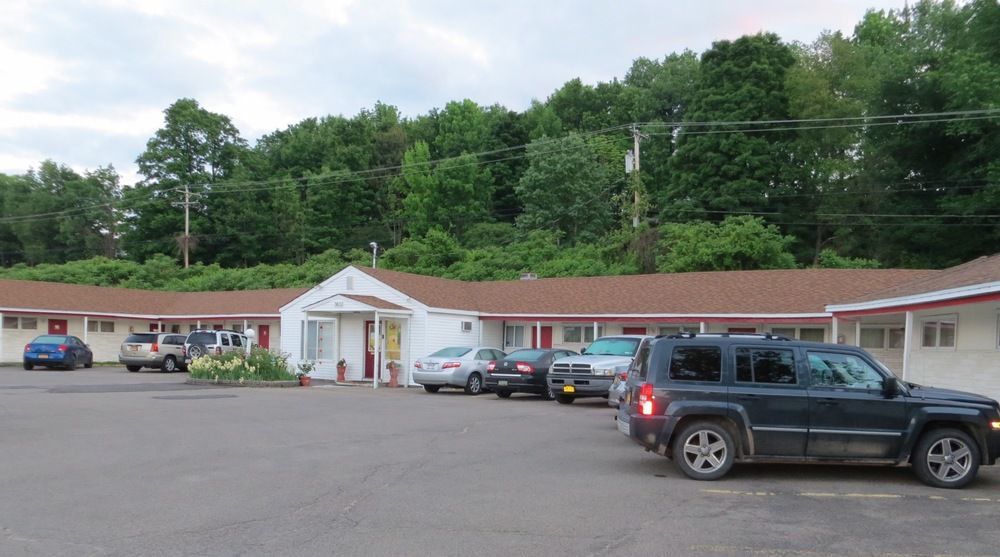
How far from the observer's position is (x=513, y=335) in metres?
32.3

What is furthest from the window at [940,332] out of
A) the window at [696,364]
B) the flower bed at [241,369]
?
the flower bed at [241,369]

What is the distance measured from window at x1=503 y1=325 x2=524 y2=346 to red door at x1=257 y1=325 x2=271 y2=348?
13602 mm

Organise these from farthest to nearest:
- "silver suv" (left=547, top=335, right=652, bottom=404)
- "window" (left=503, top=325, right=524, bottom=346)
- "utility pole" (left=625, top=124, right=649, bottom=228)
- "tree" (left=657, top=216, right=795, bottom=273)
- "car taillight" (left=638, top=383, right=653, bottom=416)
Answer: "utility pole" (left=625, top=124, right=649, bottom=228), "tree" (left=657, top=216, right=795, bottom=273), "window" (left=503, top=325, right=524, bottom=346), "silver suv" (left=547, top=335, right=652, bottom=404), "car taillight" (left=638, top=383, right=653, bottom=416)

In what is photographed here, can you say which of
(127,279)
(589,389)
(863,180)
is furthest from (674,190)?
(127,279)

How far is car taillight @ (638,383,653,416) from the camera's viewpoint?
9.59 metres

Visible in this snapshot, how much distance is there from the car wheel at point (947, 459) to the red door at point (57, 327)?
4011cm

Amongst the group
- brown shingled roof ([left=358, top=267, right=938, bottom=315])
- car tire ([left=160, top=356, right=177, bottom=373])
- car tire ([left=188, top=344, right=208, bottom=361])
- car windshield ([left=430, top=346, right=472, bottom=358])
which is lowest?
car tire ([left=160, top=356, right=177, bottom=373])

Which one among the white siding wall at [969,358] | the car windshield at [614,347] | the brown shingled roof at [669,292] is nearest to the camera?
the white siding wall at [969,358]

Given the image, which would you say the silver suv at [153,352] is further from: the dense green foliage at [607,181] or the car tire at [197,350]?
the dense green foliage at [607,181]

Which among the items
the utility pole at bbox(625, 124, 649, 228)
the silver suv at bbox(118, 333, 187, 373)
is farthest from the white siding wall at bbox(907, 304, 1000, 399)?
the utility pole at bbox(625, 124, 649, 228)

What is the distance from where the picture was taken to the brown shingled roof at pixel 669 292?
26156 millimetres

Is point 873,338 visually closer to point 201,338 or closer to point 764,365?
point 764,365

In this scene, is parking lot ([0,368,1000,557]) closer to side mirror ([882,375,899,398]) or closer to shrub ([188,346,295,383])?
side mirror ([882,375,899,398])

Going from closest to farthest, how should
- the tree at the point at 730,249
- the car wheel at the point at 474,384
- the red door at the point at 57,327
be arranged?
the car wheel at the point at 474,384
the red door at the point at 57,327
the tree at the point at 730,249
